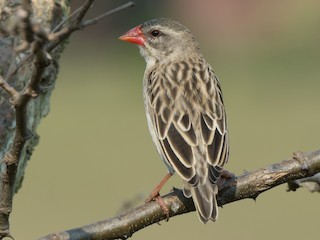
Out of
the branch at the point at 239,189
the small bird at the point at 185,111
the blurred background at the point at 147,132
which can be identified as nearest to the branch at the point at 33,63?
the branch at the point at 239,189

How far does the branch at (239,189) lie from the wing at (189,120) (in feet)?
0.46

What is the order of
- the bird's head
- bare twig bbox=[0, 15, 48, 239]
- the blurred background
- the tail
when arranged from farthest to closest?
the blurred background < the bird's head < the tail < bare twig bbox=[0, 15, 48, 239]

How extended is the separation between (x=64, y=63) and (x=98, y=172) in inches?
336

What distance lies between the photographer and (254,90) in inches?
969

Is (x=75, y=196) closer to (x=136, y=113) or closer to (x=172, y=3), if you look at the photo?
(x=136, y=113)

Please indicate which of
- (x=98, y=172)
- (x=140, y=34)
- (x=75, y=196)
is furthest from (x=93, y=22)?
(x=98, y=172)

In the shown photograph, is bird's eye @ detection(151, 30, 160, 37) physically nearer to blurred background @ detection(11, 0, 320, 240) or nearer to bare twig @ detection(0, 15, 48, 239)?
bare twig @ detection(0, 15, 48, 239)

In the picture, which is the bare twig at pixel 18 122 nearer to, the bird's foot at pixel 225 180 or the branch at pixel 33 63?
the branch at pixel 33 63

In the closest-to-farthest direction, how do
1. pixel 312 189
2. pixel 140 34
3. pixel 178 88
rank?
pixel 312 189
pixel 178 88
pixel 140 34

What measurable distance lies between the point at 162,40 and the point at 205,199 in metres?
2.28

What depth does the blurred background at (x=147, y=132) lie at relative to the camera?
597 inches

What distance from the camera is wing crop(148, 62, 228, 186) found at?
5.37 m

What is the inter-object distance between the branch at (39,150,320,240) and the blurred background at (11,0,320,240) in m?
8.67

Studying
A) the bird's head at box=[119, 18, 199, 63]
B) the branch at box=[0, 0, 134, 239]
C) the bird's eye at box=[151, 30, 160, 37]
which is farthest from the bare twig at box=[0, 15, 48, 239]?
the bird's eye at box=[151, 30, 160, 37]
